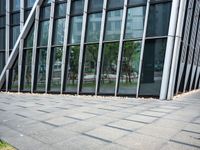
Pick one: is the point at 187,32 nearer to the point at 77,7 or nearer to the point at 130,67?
the point at 130,67

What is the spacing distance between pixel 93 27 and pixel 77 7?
2.09 m

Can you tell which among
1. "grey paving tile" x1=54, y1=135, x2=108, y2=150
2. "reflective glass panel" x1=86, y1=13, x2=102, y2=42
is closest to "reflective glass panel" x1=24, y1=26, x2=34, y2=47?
"reflective glass panel" x1=86, y1=13, x2=102, y2=42

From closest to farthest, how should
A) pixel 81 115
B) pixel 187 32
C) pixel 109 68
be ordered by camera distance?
1. pixel 81 115
2. pixel 187 32
3. pixel 109 68

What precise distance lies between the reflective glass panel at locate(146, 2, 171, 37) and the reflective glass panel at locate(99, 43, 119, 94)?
7.84 ft

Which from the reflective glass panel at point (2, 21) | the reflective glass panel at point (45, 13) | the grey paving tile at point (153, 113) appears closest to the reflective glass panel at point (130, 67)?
the grey paving tile at point (153, 113)

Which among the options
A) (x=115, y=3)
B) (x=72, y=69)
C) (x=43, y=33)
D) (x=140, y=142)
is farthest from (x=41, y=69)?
(x=140, y=142)

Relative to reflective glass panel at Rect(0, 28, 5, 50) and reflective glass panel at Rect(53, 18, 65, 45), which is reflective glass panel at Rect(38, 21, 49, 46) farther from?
reflective glass panel at Rect(0, 28, 5, 50)

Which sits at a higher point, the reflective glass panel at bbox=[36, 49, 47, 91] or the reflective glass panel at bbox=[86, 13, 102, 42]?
the reflective glass panel at bbox=[86, 13, 102, 42]

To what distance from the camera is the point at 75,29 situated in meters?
16.4

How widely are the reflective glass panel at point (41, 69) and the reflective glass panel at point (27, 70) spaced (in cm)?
102

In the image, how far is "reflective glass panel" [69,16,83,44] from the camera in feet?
53.0

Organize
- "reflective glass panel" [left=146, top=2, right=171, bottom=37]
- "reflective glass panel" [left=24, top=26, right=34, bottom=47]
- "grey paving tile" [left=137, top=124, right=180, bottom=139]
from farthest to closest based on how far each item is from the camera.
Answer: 1. "reflective glass panel" [left=24, top=26, right=34, bottom=47]
2. "reflective glass panel" [left=146, top=2, right=171, bottom=37]
3. "grey paving tile" [left=137, top=124, right=180, bottom=139]

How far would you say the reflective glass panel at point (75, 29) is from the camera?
53.0ft

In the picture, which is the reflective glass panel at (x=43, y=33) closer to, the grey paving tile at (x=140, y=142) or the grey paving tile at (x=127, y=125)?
the grey paving tile at (x=127, y=125)
